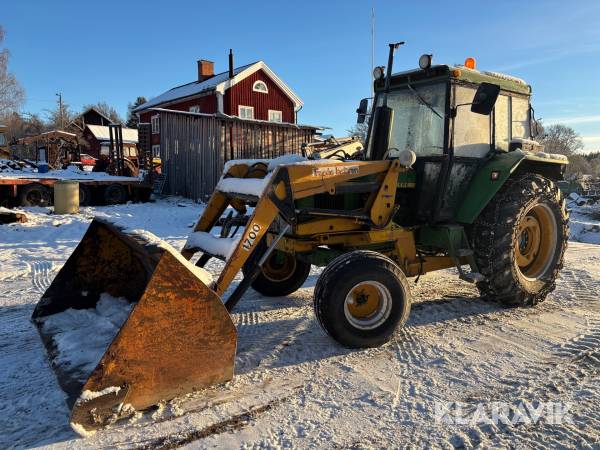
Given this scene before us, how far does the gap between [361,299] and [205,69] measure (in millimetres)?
25415

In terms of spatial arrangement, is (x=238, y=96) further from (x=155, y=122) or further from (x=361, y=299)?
(x=361, y=299)

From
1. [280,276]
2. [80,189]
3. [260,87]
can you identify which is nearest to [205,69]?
[260,87]

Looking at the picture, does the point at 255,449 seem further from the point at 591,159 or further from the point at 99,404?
the point at 591,159

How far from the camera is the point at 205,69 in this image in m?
26.5

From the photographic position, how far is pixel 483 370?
3.42 m

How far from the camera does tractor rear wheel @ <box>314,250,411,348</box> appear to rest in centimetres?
364

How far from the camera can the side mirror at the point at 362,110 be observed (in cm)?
550

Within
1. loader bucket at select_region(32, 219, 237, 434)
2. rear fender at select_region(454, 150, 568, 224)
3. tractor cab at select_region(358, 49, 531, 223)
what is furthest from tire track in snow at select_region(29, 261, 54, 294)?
rear fender at select_region(454, 150, 568, 224)

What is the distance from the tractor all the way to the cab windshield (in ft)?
0.04

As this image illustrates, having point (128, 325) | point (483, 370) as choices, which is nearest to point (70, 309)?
point (128, 325)

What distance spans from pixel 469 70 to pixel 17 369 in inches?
196

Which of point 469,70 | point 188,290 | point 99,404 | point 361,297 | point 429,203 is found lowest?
point 99,404

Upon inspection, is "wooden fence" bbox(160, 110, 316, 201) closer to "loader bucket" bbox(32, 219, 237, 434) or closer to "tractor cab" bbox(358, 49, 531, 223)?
"tractor cab" bbox(358, 49, 531, 223)

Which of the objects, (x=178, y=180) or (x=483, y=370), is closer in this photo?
(x=483, y=370)
